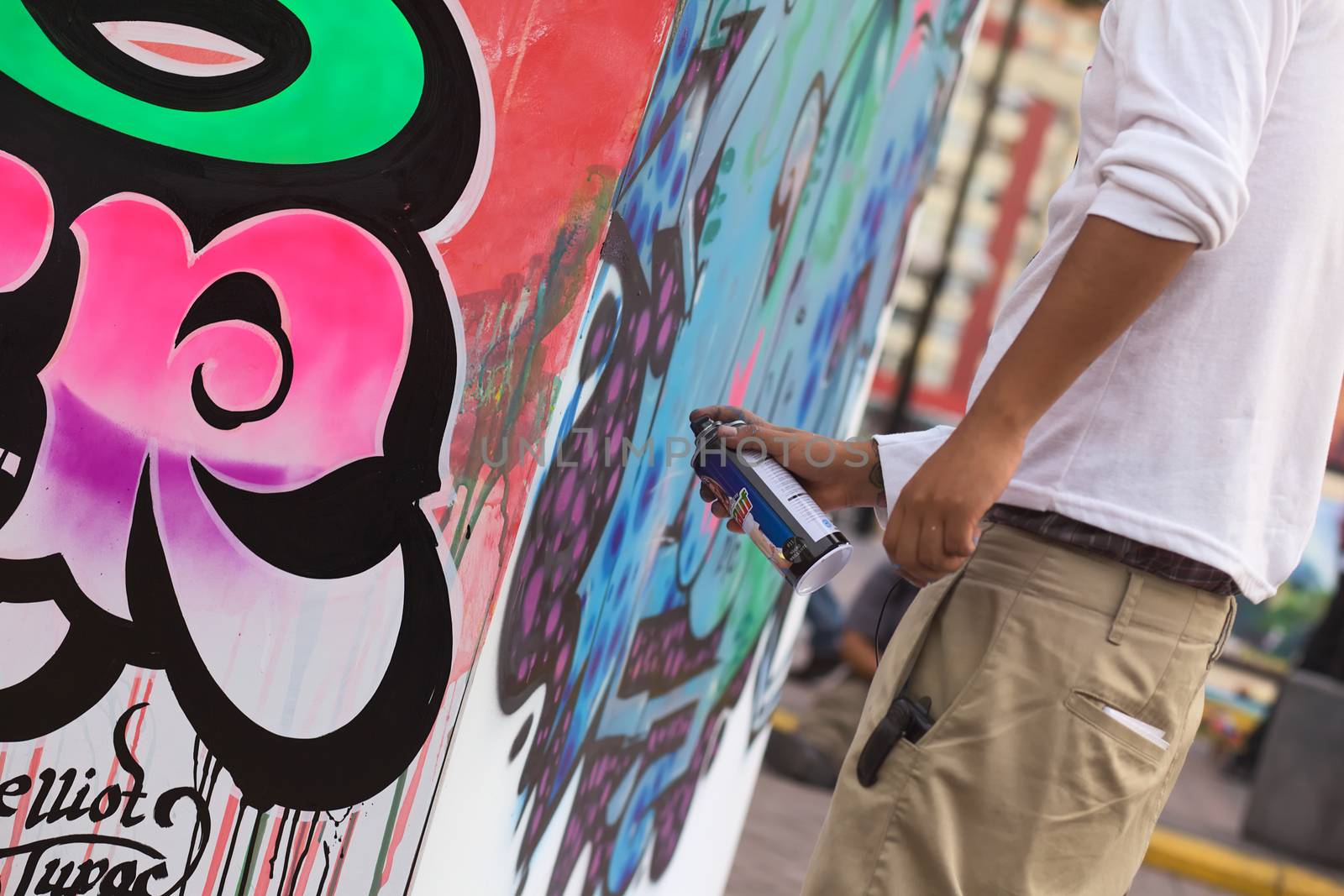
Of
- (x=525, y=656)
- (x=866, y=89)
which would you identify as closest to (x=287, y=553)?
(x=525, y=656)

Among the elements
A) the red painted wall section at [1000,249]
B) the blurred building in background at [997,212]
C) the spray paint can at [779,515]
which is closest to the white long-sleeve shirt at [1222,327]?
the spray paint can at [779,515]

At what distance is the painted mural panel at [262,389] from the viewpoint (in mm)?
1471

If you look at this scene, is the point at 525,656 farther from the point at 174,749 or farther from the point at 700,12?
the point at 700,12

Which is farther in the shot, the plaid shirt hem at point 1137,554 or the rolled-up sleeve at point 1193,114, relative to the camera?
the plaid shirt hem at point 1137,554

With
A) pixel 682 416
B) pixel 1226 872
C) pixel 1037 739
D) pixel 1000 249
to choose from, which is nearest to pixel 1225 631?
pixel 1037 739

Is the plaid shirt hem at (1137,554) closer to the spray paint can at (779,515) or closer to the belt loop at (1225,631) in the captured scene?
the belt loop at (1225,631)

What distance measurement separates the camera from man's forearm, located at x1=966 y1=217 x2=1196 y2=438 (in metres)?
1.38

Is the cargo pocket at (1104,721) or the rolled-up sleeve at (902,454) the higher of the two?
the rolled-up sleeve at (902,454)

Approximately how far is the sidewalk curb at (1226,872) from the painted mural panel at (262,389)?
535cm

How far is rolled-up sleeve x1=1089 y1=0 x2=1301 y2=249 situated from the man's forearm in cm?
2

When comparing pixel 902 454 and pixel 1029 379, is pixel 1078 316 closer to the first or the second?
pixel 1029 379

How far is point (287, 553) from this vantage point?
1.61 meters

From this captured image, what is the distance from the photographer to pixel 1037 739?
1.52m

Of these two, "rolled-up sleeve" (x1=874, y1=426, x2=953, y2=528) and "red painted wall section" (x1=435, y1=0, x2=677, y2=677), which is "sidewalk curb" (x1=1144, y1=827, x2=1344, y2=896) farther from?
"red painted wall section" (x1=435, y1=0, x2=677, y2=677)
